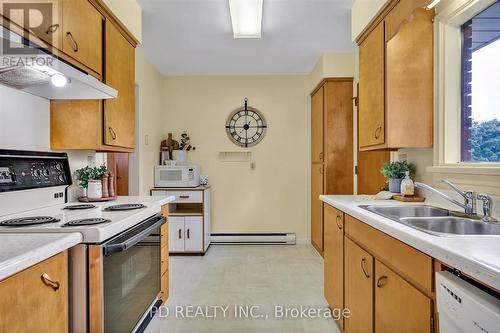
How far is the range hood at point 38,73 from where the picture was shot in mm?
1228

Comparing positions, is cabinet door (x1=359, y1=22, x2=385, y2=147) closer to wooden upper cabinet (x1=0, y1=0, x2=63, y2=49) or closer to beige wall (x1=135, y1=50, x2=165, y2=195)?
wooden upper cabinet (x1=0, y1=0, x2=63, y2=49)

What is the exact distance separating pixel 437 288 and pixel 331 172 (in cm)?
282

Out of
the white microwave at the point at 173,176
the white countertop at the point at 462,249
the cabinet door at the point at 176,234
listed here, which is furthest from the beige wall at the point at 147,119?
the white countertop at the point at 462,249

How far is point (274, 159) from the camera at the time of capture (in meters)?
4.51

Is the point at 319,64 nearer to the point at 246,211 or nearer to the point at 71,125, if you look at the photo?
the point at 246,211

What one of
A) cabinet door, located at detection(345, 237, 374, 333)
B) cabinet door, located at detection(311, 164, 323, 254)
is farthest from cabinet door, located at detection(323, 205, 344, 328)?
cabinet door, located at detection(311, 164, 323, 254)

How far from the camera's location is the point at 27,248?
910 millimetres

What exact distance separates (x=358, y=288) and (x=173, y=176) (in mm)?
2784

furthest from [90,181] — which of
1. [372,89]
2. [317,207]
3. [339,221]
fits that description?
[317,207]

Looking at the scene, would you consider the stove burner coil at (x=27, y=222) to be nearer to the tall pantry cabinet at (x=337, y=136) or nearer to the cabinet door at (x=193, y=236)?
the cabinet door at (x=193, y=236)

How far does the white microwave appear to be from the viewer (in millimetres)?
3918

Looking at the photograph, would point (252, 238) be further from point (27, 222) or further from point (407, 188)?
point (27, 222)

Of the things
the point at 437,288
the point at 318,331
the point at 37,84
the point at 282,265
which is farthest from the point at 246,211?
the point at 437,288

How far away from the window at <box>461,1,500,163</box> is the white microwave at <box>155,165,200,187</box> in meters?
2.96
